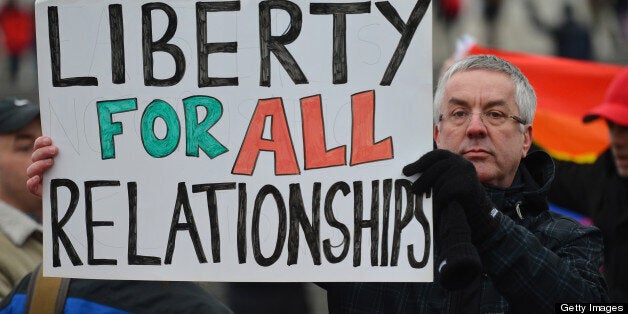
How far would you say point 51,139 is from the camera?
341cm

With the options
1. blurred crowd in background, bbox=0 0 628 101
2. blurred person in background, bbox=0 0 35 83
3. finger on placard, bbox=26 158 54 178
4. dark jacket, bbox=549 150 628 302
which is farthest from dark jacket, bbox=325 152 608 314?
blurred person in background, bbox=0 0 35 83

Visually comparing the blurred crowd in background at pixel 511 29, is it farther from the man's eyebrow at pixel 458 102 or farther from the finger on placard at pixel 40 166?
the man's eyebrow at pixel 458 102

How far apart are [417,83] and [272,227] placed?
53cm

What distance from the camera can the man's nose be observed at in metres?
3.44

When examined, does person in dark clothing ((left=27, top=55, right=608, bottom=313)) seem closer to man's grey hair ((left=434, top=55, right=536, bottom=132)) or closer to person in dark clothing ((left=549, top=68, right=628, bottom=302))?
man's grey hair ((left=434, top=55, right=536, bottom=132))

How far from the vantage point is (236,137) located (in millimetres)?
3350

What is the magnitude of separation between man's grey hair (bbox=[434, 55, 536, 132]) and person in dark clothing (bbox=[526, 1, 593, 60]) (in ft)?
47.5

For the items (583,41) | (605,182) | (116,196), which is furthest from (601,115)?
(583,41)

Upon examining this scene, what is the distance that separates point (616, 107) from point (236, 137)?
2.61 meters

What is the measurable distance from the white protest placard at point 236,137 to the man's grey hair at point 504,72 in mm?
335

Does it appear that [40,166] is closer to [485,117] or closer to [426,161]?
[426,161]

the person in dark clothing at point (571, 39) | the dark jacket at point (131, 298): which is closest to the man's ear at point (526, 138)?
the dark jacket at point (131, 298)

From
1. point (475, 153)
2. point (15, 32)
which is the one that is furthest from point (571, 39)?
point (475, 153)

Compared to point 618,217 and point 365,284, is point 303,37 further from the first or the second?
point 618,217
